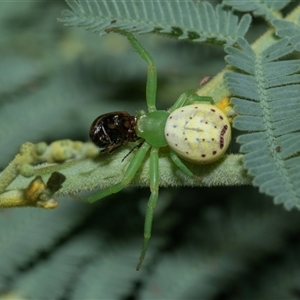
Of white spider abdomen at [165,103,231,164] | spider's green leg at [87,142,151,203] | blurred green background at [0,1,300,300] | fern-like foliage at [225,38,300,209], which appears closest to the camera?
fern-like foliage at [225,38,300,209]

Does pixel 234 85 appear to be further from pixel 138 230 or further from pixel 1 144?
pixel 1 144

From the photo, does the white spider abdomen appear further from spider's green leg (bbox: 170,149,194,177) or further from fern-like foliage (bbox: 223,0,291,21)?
fern-like foliage (bbox: 223,0,291,21)

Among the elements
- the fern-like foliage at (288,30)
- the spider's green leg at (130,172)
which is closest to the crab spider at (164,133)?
the spider's green leg at (130,172)

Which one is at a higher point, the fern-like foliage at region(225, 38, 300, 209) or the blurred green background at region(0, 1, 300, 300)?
the fern-like foliage at region(225, 38, 300, 209)

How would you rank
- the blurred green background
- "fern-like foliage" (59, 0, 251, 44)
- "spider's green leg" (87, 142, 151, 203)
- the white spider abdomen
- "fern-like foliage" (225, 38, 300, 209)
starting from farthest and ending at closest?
the blurred green background < "fern-like foliage" (59, 0, 251, 44) < "spider's green leg" (87, 142, 151, 203) < the white spider abdomen < "fern-like foliage" (225, 38, 300, 209)

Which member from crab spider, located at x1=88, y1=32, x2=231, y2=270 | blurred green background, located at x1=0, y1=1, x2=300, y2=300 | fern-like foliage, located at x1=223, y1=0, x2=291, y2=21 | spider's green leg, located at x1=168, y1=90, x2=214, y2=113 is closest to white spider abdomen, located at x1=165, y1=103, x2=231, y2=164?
crab spider, located at x1=88, y1=32, x2=231, y2=270

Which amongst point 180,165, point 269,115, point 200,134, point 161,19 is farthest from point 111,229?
point 269,115
